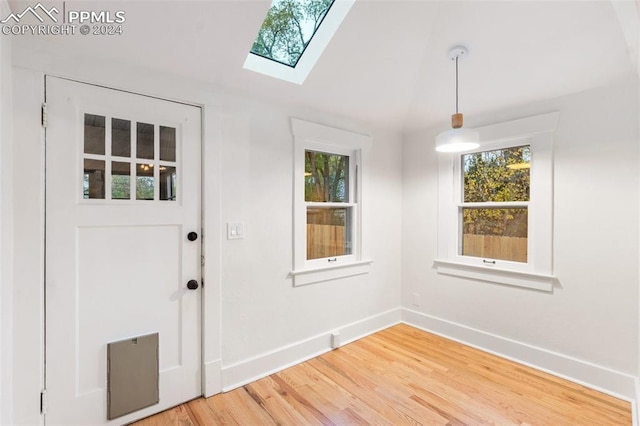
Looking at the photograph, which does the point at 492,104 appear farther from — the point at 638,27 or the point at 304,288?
the point at 304,288

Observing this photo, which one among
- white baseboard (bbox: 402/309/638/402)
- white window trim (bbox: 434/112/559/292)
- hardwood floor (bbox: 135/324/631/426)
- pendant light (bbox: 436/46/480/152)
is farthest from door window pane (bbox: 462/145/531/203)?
hardwood floor (bbox: 135/324/631/426)

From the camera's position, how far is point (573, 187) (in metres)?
2.48

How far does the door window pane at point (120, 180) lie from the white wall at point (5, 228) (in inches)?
17.7

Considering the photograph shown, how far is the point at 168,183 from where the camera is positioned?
6.86ft

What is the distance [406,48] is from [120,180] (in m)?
2.33

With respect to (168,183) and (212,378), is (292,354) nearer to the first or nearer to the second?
(212,378)

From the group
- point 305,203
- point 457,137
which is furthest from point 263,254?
point 457,137

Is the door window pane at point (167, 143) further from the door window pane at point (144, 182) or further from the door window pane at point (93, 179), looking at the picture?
the door window pane at point (93, 179)

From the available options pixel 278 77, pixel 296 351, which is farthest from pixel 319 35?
pixel 296 351

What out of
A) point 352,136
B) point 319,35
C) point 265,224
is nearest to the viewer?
point 319,35

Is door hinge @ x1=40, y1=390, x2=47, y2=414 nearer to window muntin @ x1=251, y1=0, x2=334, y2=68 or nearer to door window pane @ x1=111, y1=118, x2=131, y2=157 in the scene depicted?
door window pane @ x1=111, y1=118, x2=131, y2=157

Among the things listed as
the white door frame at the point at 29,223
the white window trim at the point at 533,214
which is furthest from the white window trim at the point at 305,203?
the white door frame at the point at 29,223

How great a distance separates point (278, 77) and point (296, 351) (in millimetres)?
2298

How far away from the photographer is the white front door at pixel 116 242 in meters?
1.74
